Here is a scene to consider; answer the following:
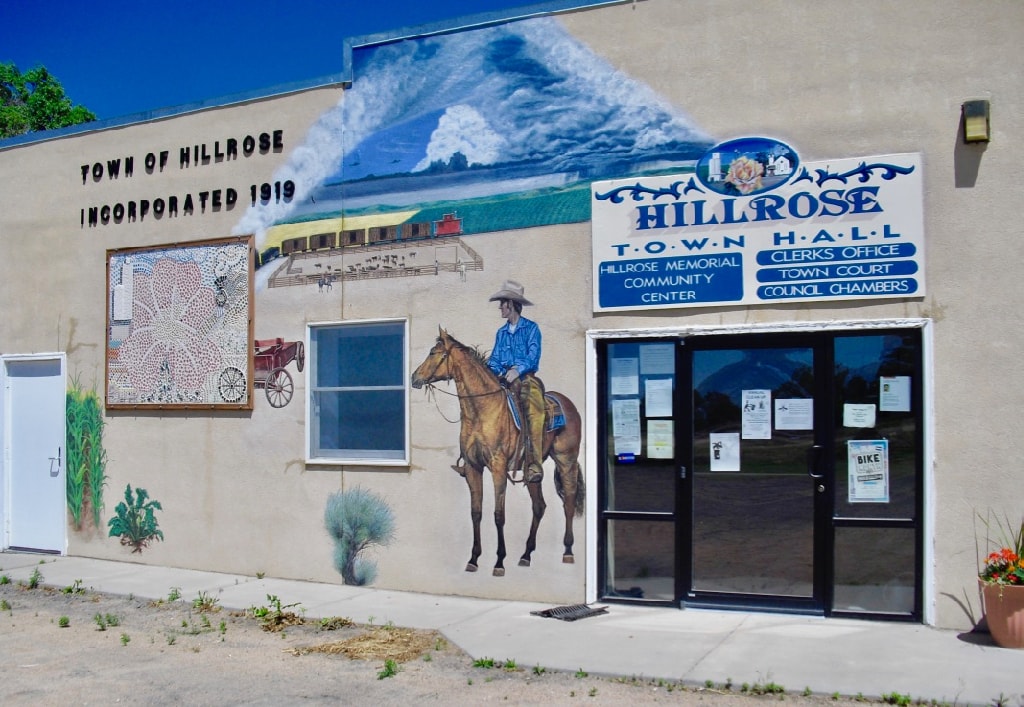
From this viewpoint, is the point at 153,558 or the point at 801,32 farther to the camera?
the point at 153,558

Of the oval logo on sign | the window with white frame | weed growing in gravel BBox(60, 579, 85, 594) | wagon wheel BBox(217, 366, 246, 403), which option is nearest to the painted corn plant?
weed growing in gravel BBox(60, 579, 85, 594)

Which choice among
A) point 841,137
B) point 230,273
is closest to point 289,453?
point 230,273

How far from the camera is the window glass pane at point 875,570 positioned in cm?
866

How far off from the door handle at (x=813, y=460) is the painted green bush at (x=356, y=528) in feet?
13.5

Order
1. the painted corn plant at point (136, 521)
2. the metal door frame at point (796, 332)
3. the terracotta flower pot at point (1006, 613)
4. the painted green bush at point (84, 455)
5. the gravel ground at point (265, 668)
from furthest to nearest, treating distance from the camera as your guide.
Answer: the painted green bush at point (84, 455) < the painted corn plant at point (136, 521) < the metal door frame at point (796, 332) < the terracotta flower pot at point (1006, 613) < the gravel ground at point (265, 668)

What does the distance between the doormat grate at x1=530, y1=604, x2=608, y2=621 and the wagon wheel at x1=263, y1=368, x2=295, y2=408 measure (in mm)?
3710

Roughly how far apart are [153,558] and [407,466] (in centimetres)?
372

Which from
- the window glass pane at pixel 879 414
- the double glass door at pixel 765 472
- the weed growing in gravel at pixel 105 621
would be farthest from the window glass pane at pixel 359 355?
the window glass pane at pixel 879 414

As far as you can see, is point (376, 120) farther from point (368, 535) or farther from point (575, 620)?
point (575, 620)

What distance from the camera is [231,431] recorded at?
11.8m

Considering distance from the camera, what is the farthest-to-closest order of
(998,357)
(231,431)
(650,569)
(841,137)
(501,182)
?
(231,431)
(501,182)
(650,569)
(841,137)
(998,357)

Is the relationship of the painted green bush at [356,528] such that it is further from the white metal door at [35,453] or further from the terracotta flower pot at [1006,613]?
the terracotta flower pot at [1006,613]

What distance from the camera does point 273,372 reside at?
11.5 metres

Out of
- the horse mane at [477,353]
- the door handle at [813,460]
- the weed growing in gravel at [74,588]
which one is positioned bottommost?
the weed growing in gravel at [74,588]
